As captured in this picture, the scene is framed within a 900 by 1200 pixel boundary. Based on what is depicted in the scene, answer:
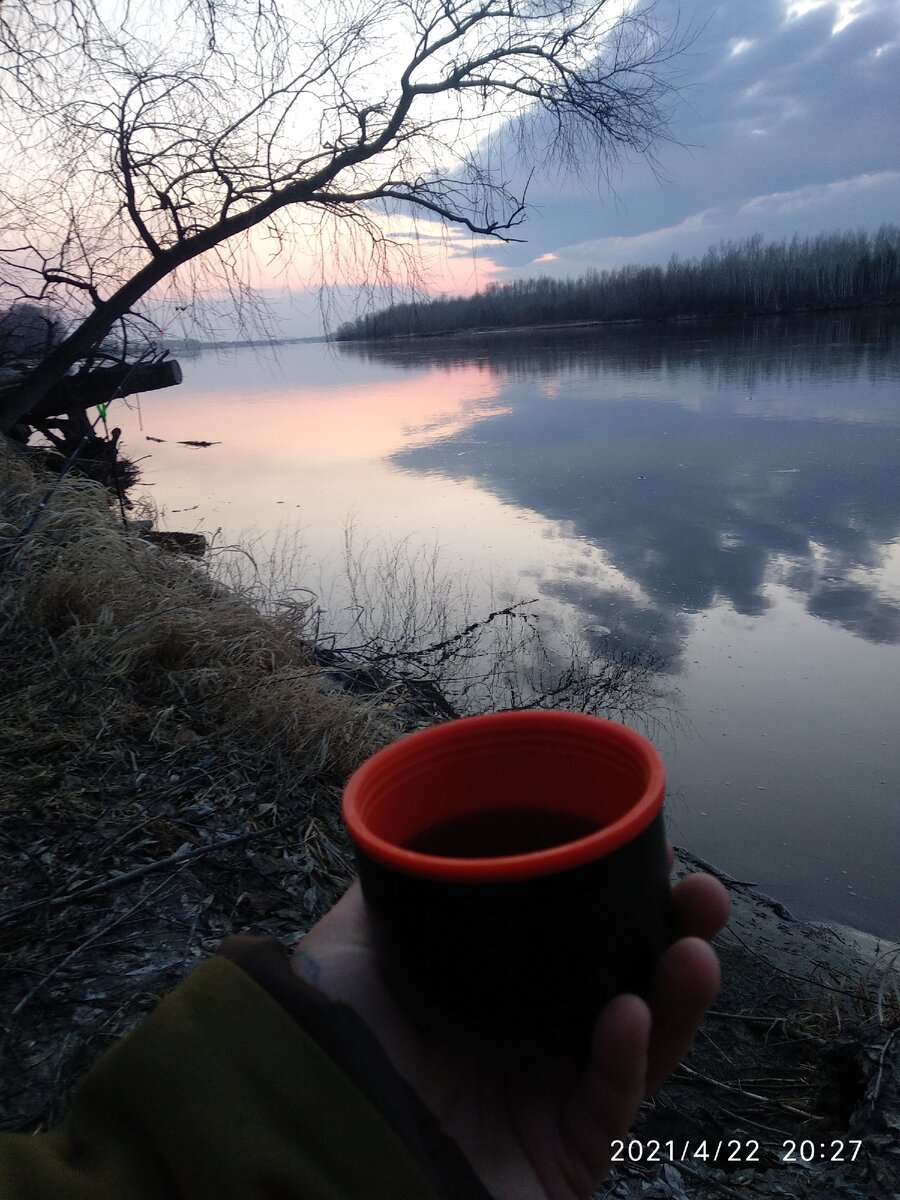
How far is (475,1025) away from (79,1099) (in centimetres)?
39

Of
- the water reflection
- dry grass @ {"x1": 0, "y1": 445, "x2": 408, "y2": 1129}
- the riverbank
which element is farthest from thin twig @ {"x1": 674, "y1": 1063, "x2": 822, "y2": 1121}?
the water reflection

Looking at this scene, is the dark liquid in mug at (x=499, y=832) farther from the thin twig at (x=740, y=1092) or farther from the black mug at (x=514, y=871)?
the thin twig at (x=740, y=1092)

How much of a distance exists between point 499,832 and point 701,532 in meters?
6.27

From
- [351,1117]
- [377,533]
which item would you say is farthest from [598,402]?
[351,1117]

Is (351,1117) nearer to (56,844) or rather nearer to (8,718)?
(56,844)

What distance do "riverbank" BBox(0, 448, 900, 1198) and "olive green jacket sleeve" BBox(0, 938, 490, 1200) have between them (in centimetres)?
81

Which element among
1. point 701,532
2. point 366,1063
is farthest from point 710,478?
point 366,1063

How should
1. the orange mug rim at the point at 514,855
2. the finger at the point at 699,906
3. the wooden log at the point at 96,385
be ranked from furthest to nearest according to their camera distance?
the wooden log at the point at 96,385, the finger at the point at 699,906, the orange mug rim at the point at 514,855

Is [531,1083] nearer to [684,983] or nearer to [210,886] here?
[684,983]

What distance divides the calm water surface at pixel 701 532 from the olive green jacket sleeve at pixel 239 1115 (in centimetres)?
249

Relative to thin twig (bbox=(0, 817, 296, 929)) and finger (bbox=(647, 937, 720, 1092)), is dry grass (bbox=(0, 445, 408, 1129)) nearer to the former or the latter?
thin twig (bbox=(0, 817, 296, 929))

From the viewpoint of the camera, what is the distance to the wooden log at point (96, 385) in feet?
26.7

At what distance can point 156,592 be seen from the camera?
12.1 feet

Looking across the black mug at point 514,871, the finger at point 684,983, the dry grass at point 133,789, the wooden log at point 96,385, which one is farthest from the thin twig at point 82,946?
the wooden log at point 96,385
